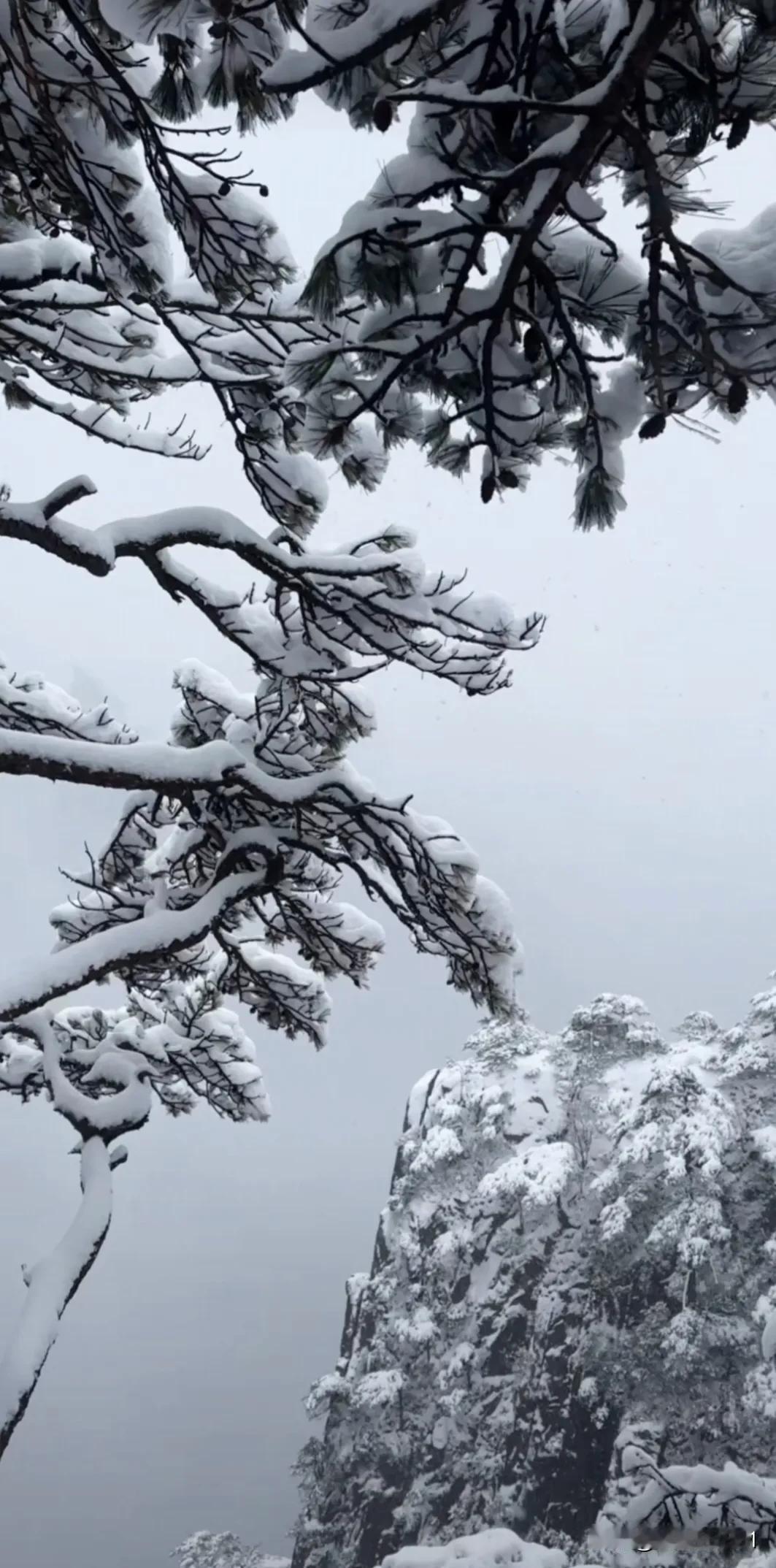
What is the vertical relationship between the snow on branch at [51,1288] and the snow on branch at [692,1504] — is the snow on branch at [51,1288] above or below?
above

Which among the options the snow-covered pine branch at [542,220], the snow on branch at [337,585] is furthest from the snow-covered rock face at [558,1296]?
the snow-covered pine branch at [542,220]

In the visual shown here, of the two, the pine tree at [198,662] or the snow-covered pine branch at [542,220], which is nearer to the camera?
the snow-covered pine branch at [542,220]

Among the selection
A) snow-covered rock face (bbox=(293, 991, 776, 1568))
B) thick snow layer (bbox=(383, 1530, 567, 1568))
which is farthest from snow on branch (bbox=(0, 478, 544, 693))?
snow-covered rock face (bbox=(293, 991, 776, 1568))

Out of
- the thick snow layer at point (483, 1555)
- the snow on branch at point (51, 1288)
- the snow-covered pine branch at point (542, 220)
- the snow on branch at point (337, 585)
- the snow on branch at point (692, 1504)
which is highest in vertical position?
the snow on branch at point (337, 585)

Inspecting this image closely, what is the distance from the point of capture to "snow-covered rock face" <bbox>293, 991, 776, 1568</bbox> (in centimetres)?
1898

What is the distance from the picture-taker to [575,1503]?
20875 millimetres

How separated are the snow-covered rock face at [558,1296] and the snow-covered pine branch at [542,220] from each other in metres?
19.3

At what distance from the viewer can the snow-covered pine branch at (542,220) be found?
185cm

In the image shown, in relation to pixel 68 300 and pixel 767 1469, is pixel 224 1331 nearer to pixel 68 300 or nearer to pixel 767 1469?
pixel 767 1469

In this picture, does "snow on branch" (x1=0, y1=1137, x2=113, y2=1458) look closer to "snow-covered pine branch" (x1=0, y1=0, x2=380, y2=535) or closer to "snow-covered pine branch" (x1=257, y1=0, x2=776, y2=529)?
"snow-covered pine branch" (x1=0, y1=0, x2=380, y2=535)

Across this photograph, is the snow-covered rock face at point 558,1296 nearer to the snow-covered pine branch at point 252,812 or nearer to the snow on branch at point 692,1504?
the snow on branch at point 692,1504

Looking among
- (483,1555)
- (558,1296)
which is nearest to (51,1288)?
(483,1555)

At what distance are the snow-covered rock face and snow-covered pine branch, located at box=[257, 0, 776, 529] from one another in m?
19.3

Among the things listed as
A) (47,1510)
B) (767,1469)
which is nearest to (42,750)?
(767,1469)
